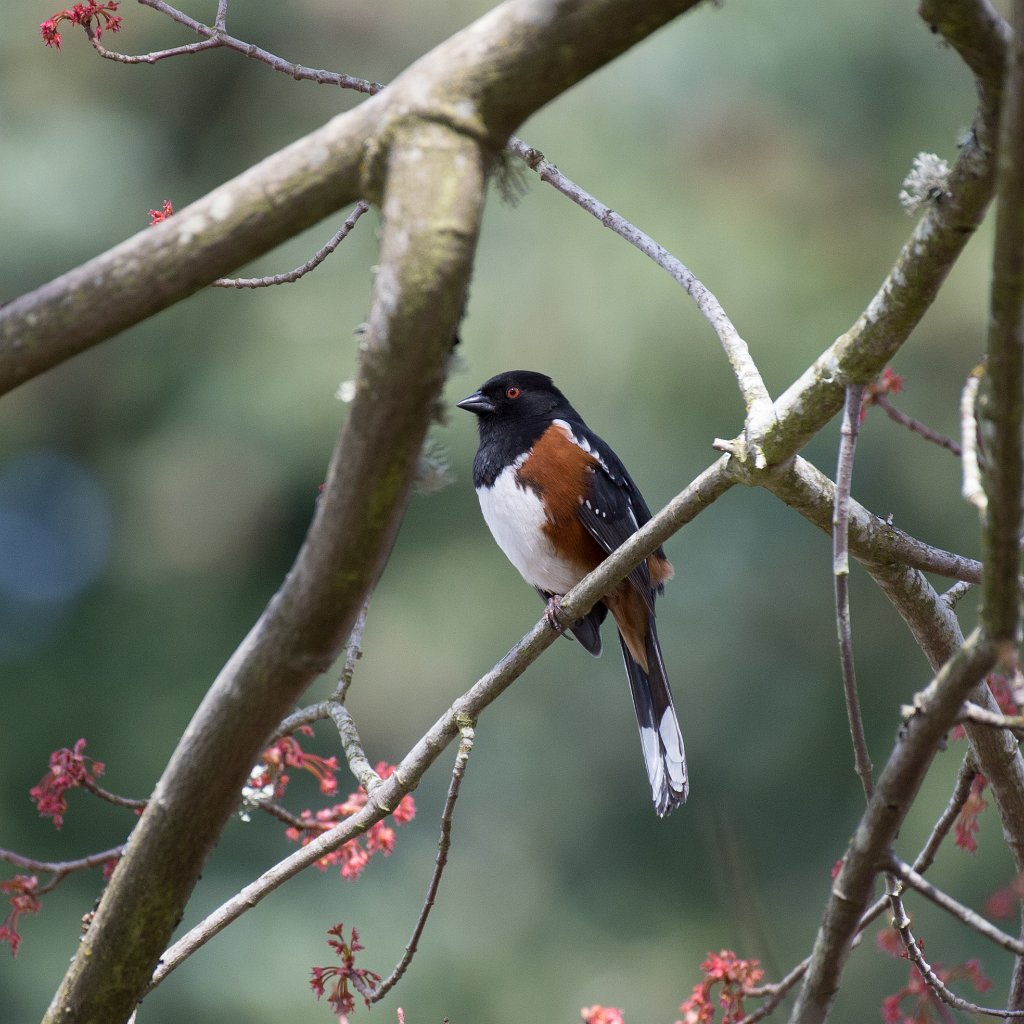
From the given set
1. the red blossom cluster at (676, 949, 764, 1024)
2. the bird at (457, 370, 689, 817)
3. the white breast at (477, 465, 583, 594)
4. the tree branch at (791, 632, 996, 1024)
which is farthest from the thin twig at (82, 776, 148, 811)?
the white breast at (477, 465, 583, 594)

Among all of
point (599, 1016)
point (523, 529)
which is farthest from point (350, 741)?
point (523, 529)

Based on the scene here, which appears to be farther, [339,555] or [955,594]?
[955,594]

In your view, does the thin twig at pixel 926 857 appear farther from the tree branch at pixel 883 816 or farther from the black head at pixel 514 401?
the black head at pixel 514 401

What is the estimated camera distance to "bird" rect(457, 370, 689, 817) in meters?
3.96

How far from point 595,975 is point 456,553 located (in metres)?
3.18

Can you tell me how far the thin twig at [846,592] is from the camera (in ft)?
5.04

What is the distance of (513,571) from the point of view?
32.8 ft

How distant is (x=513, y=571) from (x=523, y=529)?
19.5ft

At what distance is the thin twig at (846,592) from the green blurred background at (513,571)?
275 inches

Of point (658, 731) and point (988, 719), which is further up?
point (658, 731)

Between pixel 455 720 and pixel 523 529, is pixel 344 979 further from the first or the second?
pixel 523 529

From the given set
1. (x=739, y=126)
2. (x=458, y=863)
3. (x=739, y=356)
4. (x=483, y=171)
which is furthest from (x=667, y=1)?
(x=739, y=126)

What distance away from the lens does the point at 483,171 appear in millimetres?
1396

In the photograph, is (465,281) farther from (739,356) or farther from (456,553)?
(456,553)
